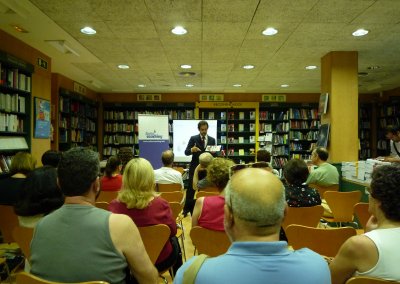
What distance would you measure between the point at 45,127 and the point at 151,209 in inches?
184

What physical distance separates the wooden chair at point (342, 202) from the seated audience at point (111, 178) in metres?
2.43

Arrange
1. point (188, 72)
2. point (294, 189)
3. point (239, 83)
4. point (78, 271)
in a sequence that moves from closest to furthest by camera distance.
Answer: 1. point (78, 271)
2. point (294, 189)
3. point (188, 72)
4. point (239, 83)

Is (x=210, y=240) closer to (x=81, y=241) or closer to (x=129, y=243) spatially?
(x=129, y=243)

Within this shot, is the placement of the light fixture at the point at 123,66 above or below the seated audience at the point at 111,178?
above

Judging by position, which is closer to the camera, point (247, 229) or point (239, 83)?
point (247, 229)

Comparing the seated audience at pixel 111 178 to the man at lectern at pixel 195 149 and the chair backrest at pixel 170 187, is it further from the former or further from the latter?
the man at lectern at pixel 195 149

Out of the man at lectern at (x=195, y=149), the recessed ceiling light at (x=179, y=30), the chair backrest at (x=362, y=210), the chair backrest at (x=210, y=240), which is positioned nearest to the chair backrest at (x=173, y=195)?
the chair backrest at (x=210, y=240)

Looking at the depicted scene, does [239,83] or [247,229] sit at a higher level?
[239,83]

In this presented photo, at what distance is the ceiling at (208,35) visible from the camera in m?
4.00

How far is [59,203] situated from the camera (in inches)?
94.9

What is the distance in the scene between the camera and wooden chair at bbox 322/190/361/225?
12.7 feet

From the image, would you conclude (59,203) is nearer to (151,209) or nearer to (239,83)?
(151,209)

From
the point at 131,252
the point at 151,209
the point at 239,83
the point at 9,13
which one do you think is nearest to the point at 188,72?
the point at 239,83

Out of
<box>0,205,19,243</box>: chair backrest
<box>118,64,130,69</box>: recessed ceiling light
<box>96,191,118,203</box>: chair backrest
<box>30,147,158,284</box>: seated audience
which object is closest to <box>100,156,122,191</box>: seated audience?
<box>96,191,118,203</box>: chair backrest
